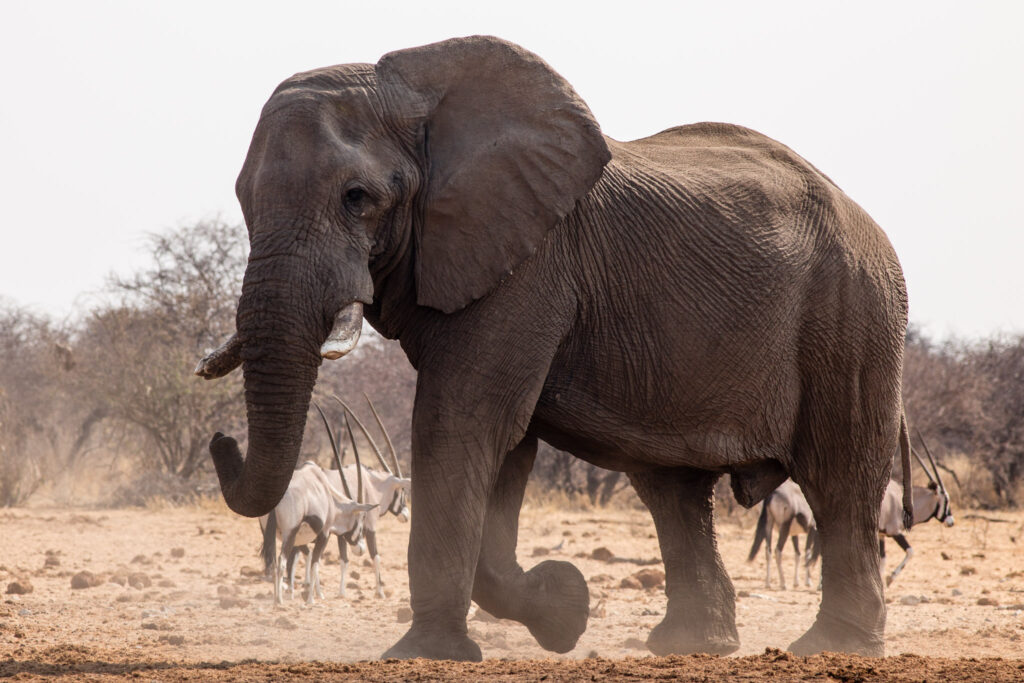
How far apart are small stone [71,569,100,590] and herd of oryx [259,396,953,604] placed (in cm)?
131

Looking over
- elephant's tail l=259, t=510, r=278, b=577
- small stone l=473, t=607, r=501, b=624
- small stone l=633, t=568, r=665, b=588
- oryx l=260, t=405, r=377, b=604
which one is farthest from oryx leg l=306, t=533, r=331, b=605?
small stone l=633, t=568, r=665, b=588

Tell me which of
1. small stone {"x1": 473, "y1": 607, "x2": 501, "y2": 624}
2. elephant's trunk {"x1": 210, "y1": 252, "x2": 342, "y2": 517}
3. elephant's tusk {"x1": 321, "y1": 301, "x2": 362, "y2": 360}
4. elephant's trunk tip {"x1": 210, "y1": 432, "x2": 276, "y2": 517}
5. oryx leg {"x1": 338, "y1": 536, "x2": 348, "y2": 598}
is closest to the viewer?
elephant's tusk {"x1": 321, "y1": 301, "x2": 362, "y2": 360}

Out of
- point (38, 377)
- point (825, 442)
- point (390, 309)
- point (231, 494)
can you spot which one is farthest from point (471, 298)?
point (38, 377)

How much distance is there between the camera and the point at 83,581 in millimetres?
9469

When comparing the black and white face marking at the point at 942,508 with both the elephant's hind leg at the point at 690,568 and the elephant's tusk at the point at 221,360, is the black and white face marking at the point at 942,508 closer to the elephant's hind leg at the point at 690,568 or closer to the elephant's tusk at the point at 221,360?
the elephant's hind leg at the point at 690,568

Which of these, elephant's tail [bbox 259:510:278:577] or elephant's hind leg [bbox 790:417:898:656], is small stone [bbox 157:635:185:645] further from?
elephant's hind leg [bbox 790:417:898:656]

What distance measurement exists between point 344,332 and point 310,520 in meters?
5.71

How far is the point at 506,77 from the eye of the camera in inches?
214

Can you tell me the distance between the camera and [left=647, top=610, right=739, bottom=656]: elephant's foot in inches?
256

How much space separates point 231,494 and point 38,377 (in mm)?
24428

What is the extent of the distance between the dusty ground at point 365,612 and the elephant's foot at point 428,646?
162 mm

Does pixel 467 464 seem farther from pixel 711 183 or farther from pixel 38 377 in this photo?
pixel 38 377

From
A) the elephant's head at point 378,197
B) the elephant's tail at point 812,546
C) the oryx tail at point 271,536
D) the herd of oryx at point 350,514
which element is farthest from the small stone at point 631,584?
the elephant's head at point 378,197

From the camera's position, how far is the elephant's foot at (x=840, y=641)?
20.2ft
